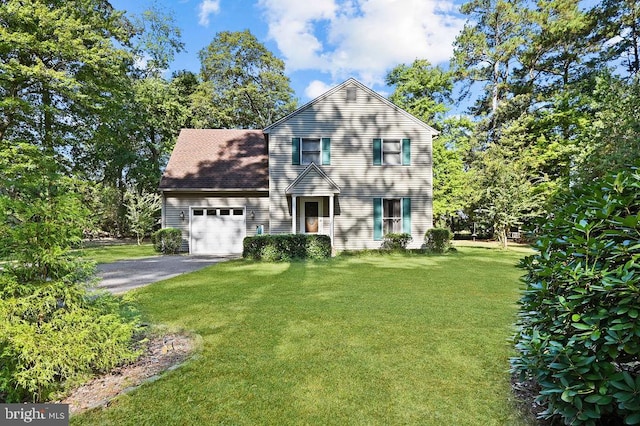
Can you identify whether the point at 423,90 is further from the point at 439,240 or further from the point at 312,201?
the point at 312,201

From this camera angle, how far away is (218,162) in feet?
56.1

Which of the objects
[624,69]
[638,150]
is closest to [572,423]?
[638,150]

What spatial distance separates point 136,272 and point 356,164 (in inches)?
402

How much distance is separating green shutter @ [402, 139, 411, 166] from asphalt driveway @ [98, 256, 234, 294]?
10.2 metres

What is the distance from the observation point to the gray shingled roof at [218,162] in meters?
15.8

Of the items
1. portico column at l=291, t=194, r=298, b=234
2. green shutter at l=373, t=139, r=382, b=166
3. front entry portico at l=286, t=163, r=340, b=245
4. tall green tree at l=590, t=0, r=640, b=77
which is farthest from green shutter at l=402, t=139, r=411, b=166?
tall green tree at l=590, t=0, r=640, b=77

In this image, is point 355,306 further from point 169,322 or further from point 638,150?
point 638,150

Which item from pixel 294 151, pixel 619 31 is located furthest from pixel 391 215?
pixel 619 31

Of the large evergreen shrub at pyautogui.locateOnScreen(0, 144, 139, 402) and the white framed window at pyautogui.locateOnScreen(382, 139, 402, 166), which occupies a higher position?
the white framed window at pyautogui.locateOnScreen(382, 139, 402, 166)

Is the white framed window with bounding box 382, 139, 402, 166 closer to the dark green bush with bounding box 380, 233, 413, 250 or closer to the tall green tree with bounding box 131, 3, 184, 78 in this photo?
the dark green bush with bounding box 380, 233, 413, 250

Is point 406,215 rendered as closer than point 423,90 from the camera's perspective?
Yes

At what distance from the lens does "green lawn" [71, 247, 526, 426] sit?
261 centimetres

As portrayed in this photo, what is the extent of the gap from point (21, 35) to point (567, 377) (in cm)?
2215

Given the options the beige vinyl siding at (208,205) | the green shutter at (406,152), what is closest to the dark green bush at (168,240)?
the beige vinyl siding at (208,205)
